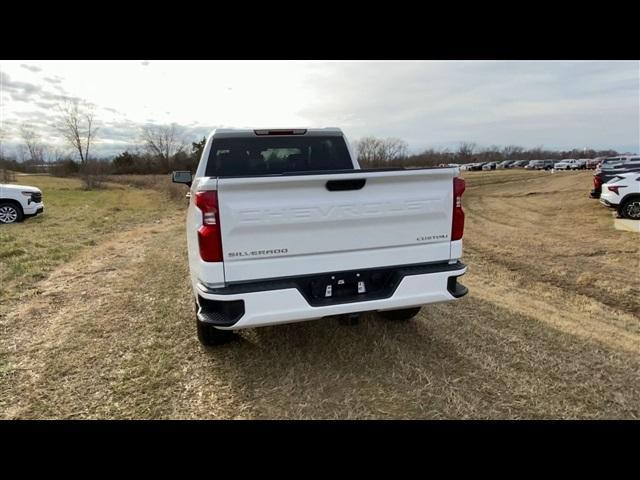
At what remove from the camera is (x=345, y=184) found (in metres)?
2.81

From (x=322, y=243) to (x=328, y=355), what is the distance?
1.25 meters

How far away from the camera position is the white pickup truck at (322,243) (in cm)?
262

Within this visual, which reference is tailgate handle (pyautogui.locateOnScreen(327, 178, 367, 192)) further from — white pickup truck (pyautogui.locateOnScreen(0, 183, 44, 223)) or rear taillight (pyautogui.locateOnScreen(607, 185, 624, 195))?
white pickup truck (pyautogui.locateOnScreen(0, 183, 44, 223))

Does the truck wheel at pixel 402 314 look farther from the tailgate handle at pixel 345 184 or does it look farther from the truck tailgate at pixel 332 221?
the tailgate handle at pixel 345 184

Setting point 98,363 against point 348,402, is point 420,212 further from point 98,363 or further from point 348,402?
point 98,363

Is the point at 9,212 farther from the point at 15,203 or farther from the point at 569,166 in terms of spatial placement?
the point at 569,166

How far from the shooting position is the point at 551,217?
41.7 feet

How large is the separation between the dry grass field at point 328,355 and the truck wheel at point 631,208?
20.7 ft

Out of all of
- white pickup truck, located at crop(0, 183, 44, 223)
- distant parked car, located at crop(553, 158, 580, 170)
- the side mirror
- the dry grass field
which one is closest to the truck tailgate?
the dry grass field

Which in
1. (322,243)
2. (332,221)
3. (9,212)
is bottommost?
(9,212)

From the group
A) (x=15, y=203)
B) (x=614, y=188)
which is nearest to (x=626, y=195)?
(x=614, y=188)

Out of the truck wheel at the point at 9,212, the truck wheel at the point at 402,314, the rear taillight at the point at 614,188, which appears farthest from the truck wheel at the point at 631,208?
the truck wheel at the point at 9,212

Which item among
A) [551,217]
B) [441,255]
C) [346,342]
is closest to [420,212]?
[441,255]
